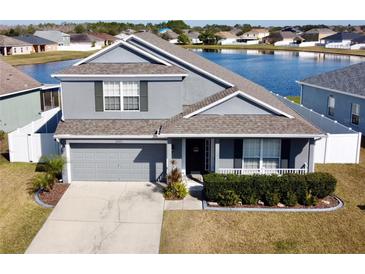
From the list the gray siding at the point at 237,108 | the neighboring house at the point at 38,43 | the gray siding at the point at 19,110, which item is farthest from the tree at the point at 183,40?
the gray siding at the point at 237,108

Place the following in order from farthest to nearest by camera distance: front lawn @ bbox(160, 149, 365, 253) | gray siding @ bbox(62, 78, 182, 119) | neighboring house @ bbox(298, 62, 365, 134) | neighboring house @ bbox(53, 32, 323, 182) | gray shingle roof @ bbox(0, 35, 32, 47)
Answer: gray shingle roof @ bbox(0, 35, 32, 47), neighboring house @ bbox(298, 62, 365, 134), gray siding @ bbox(62, 78, 182, 119), neighboring house @ bbox(53, 32, 323, 182), front lawn @ bbox(160, 149, 365, 253)

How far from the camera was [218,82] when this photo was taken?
67.4 ft

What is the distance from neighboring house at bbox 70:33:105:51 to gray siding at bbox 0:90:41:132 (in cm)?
10084

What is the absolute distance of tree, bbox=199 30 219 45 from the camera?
160 metres

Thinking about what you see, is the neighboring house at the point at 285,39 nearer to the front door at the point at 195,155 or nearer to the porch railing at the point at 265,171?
the front door at the point at 195,155

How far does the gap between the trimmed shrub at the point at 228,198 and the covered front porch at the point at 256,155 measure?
2.01 meters

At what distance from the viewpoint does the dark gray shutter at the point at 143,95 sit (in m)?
18.9

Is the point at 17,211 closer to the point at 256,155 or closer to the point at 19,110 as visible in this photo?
the point at 256,155

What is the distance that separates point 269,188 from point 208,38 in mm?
149704

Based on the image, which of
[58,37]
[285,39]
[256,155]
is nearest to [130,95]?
[256,155]

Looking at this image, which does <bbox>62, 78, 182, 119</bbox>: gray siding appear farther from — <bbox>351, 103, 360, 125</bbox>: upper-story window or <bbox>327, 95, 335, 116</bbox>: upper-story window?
<bbox>327, 95, 335, 116</bbox>: upper-story window

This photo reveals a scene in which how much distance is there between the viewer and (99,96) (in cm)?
1905

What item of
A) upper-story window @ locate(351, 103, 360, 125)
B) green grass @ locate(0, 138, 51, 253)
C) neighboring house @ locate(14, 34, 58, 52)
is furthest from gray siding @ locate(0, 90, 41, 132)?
neighboring house @ locate(14, 34, 58, 52)

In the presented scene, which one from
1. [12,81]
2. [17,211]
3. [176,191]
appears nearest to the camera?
[17,211]
